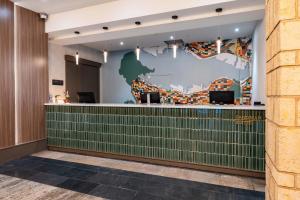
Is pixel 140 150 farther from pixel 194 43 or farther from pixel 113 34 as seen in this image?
pixel 194 43

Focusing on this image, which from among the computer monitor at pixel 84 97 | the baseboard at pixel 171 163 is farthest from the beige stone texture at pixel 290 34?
the computer monitor at pixel 84 97

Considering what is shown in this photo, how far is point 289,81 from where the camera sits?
64 centimetres

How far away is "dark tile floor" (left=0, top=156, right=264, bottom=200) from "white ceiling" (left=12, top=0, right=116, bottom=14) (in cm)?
316

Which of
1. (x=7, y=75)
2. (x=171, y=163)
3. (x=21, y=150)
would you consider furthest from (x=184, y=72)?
(x=21, y=150)

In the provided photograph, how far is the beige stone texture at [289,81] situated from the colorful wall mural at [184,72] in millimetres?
5760

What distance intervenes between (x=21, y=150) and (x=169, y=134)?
3125mm

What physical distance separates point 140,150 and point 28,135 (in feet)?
8.30

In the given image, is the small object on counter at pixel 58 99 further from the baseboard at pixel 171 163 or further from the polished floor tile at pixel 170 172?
the polished floor tile at pixel 170 172

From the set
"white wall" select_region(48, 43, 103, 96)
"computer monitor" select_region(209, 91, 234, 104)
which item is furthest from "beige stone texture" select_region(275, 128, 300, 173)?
"white wall" select_region(48, 43, 103, 96)

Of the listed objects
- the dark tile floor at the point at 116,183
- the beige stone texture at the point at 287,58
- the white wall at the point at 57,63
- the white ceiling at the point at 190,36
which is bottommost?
the dark tile floor at the point at 116,183

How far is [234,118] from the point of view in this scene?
3.12 meters

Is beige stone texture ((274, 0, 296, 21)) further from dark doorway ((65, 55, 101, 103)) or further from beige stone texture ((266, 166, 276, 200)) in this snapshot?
dark doorway ((65, 55, 101, 103))

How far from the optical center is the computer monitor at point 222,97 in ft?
12.9

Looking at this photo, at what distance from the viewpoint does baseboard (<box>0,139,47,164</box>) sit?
382 centimetres
